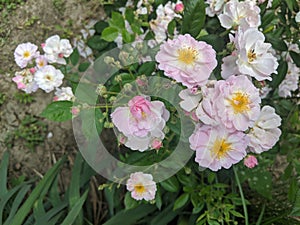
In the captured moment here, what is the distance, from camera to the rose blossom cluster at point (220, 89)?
0.92 meters

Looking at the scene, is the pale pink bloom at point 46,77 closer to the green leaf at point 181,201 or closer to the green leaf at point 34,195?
the green leaf at point 34,195

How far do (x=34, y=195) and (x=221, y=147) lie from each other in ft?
2.49

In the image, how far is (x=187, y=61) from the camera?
37.3 inches

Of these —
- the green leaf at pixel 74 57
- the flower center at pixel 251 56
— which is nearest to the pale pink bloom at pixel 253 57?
the flower center at pixel 251 56

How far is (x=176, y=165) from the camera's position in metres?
1.31

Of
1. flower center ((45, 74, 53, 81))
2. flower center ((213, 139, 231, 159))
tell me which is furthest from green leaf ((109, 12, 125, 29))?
flower center ((213, 139, 231, 159))

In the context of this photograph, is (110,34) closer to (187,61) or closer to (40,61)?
(40,61)

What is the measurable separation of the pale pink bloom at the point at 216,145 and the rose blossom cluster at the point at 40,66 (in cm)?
54

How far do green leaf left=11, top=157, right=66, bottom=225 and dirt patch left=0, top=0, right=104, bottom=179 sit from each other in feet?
1.01

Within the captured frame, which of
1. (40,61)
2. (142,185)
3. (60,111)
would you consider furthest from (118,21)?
(142,185)

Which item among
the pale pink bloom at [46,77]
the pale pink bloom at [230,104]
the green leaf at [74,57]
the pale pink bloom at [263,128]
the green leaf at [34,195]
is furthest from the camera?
the green leaf at [74,57]

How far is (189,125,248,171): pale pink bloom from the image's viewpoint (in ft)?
3.13

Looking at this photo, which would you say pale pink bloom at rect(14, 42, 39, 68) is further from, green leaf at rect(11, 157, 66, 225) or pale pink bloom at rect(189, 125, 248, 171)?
pale pink bloom at rect(189, 125, 248, 171)

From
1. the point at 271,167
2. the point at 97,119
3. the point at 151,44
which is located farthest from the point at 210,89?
the point at 271,167
